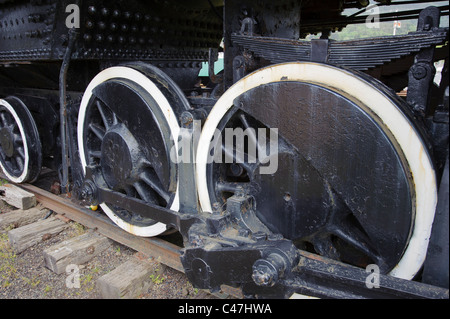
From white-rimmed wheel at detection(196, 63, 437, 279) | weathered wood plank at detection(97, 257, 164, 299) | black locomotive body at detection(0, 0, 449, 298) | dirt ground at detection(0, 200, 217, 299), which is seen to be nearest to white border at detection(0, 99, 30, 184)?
black locomotive body at detection(0, 0, 449, 298)

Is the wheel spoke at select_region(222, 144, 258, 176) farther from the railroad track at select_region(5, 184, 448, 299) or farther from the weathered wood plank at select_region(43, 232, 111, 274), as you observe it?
the weathered wood plank at select_region(43, 232, 111, 274)

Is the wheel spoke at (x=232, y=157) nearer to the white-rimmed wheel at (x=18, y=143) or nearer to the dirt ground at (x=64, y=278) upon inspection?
the dirt ground at (x=64, y=278)

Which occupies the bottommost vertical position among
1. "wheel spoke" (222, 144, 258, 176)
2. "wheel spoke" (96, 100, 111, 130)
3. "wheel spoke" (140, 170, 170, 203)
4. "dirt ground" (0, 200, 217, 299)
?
"dirt ground" (0, 200, 217, 299)

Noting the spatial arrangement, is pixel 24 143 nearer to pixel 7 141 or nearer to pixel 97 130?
pixel 7 141

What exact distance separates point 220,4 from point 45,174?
276 centimetres

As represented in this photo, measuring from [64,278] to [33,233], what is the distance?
2.13 feet

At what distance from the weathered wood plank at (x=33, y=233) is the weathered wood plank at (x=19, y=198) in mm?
364

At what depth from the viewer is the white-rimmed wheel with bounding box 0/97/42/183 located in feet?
11.1

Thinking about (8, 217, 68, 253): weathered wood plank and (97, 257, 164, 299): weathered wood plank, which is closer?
(97, 257, 164, 299): weathered wood plank

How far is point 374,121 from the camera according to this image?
1.37 meters

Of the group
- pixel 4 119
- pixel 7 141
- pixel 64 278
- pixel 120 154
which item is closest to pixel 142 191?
pixel 120 154

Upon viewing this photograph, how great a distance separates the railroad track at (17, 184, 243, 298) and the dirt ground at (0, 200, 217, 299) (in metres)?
0.08

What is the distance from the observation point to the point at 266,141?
6.04 ft

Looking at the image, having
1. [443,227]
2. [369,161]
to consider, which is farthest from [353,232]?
[443,227]
